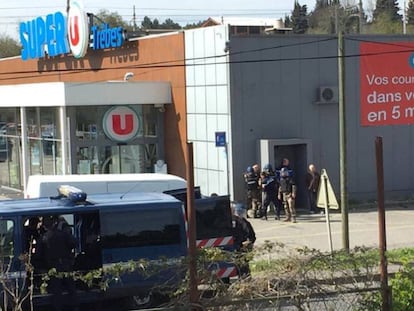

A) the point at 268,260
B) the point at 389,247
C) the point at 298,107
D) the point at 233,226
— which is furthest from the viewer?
the point at 298,107

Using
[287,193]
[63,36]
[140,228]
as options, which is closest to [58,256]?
[140,228]

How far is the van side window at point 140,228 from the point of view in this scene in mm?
10766

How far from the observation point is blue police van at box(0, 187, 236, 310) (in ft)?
34.2

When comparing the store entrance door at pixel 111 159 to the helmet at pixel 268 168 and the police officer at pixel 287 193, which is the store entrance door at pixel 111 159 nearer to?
the helmet at pixel 268 168

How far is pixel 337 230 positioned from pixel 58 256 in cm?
1185

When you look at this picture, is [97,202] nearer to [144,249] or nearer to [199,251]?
[144,249]

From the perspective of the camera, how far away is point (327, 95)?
2528cm

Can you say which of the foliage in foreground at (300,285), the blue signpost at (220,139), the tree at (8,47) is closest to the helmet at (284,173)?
the blue signpost at (220,139)

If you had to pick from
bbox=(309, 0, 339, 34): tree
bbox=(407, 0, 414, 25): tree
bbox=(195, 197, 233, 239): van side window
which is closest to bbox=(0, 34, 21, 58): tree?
bbox=(309, 0, 339, 34): tree

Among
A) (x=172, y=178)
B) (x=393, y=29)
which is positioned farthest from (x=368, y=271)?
(x=393, y=29)

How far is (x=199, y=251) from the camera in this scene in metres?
6.82

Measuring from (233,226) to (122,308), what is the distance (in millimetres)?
2798

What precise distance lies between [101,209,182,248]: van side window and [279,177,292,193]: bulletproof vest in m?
12.0

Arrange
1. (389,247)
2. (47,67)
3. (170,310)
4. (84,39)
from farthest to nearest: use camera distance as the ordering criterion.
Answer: (47,67) → (84,39) → (389,247) → (170,310)
